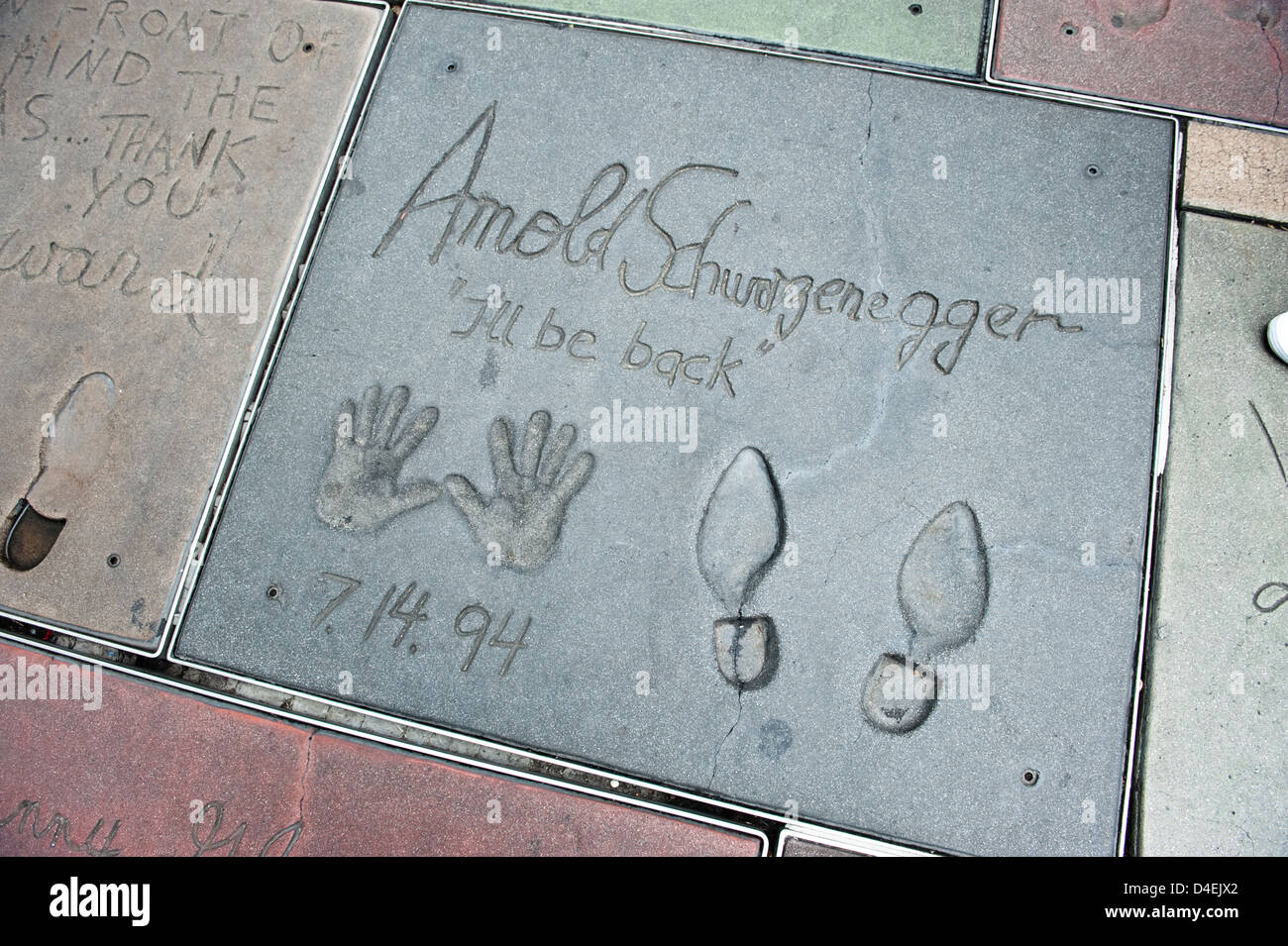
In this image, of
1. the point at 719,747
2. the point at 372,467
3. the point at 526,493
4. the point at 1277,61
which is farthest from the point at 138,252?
the point at 1277,61

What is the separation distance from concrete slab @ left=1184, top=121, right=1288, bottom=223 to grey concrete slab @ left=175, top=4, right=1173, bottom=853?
0.06 m

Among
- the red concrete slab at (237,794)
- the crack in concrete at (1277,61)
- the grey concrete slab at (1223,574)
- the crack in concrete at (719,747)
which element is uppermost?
the crack in concrete at (1277,61)

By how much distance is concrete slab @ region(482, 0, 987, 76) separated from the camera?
157 cm

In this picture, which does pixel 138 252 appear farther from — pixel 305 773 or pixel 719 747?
pixel 719 747

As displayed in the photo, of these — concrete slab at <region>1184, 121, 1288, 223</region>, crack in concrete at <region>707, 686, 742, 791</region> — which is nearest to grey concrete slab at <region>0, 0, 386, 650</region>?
crack in concrete at <region>707, 686, 742, 791</region>

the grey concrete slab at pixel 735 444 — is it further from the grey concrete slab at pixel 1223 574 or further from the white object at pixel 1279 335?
the white object at pixel 1279 335

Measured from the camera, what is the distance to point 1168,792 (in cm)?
129

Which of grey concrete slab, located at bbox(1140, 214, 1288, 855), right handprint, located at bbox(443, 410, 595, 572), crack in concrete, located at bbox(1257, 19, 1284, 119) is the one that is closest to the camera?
grey concrete slab, located at bbox(1140, 214, 1288, 855)

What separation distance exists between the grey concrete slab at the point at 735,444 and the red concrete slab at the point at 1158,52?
9 centimetres

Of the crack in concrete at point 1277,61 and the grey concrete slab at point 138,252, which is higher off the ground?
the crack in concrete at point 1277,61

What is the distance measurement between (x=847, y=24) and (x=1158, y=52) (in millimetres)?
585

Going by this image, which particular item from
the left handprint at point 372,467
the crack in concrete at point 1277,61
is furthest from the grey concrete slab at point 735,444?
the crack in concrete at point 1277,61

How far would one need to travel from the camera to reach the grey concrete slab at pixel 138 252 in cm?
147

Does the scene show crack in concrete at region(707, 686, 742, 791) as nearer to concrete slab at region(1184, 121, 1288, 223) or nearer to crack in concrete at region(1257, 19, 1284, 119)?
concrete slab at region(1184, 121, 1288, 223)
